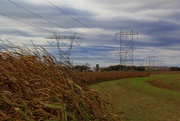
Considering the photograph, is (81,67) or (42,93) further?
(81,67)

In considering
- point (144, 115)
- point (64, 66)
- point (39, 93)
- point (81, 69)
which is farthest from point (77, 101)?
point (144, 115)

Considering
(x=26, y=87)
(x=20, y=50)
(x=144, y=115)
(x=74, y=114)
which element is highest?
(x=20, y=50)

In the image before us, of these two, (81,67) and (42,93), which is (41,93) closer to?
(42,93)

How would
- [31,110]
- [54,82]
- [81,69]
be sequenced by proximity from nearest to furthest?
[31,110] → [54,82] → [81,69]

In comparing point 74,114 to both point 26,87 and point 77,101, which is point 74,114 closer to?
point 77,101

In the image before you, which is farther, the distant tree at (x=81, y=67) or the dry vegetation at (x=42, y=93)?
the distant tree at (x=81, y=67)

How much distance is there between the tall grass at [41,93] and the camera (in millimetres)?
4883

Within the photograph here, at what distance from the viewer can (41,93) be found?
17.6ft

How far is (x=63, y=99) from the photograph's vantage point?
5.48 metres

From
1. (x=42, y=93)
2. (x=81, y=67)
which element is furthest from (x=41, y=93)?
(x=81, y=67)

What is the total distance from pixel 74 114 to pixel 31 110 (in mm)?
750

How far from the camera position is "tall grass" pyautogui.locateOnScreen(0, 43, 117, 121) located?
192 inches

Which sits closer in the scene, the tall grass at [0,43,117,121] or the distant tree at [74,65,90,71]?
the tall grass at [0,43,117,121]

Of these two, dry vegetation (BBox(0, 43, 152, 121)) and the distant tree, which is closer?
dry vegetation (BBox(0, 43, 152, 121))
